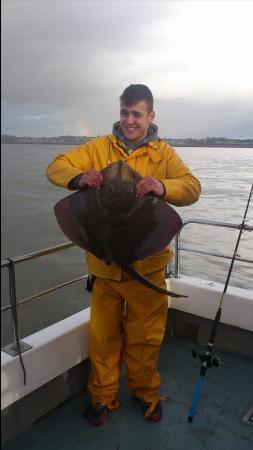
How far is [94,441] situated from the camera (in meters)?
2.84

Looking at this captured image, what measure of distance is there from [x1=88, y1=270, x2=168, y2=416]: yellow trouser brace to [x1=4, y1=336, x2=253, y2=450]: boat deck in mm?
173

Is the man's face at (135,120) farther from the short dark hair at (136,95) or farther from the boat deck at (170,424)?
the boat deck at (170,424)

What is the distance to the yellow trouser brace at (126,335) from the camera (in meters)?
2.88

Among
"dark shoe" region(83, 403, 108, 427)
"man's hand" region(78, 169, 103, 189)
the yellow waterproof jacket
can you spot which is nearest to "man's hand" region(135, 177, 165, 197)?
"man's hand" region(78, 169, 103, 189)

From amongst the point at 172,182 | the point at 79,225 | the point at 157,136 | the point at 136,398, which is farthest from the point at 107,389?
the point at 157,136

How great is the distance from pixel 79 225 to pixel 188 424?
5.70ft

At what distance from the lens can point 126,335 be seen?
3053mm

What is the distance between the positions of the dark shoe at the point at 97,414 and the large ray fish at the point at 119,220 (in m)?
1.12

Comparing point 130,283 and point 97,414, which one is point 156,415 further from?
point 130,283

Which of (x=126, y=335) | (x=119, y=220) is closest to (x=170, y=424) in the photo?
(x=126, y=335)

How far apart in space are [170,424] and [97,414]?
54cm

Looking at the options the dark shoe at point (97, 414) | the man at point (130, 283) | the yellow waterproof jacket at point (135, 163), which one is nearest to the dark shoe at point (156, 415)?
the man at point (130, 283)

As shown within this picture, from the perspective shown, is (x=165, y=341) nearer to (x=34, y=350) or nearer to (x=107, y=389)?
(x=107, y=389)

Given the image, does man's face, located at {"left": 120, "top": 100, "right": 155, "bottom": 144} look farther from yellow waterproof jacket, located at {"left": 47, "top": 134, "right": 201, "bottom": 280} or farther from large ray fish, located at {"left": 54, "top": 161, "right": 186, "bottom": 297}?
large ray fish, located at {"left": 54, "top": 161, "right": 186, "bottom": 297}
